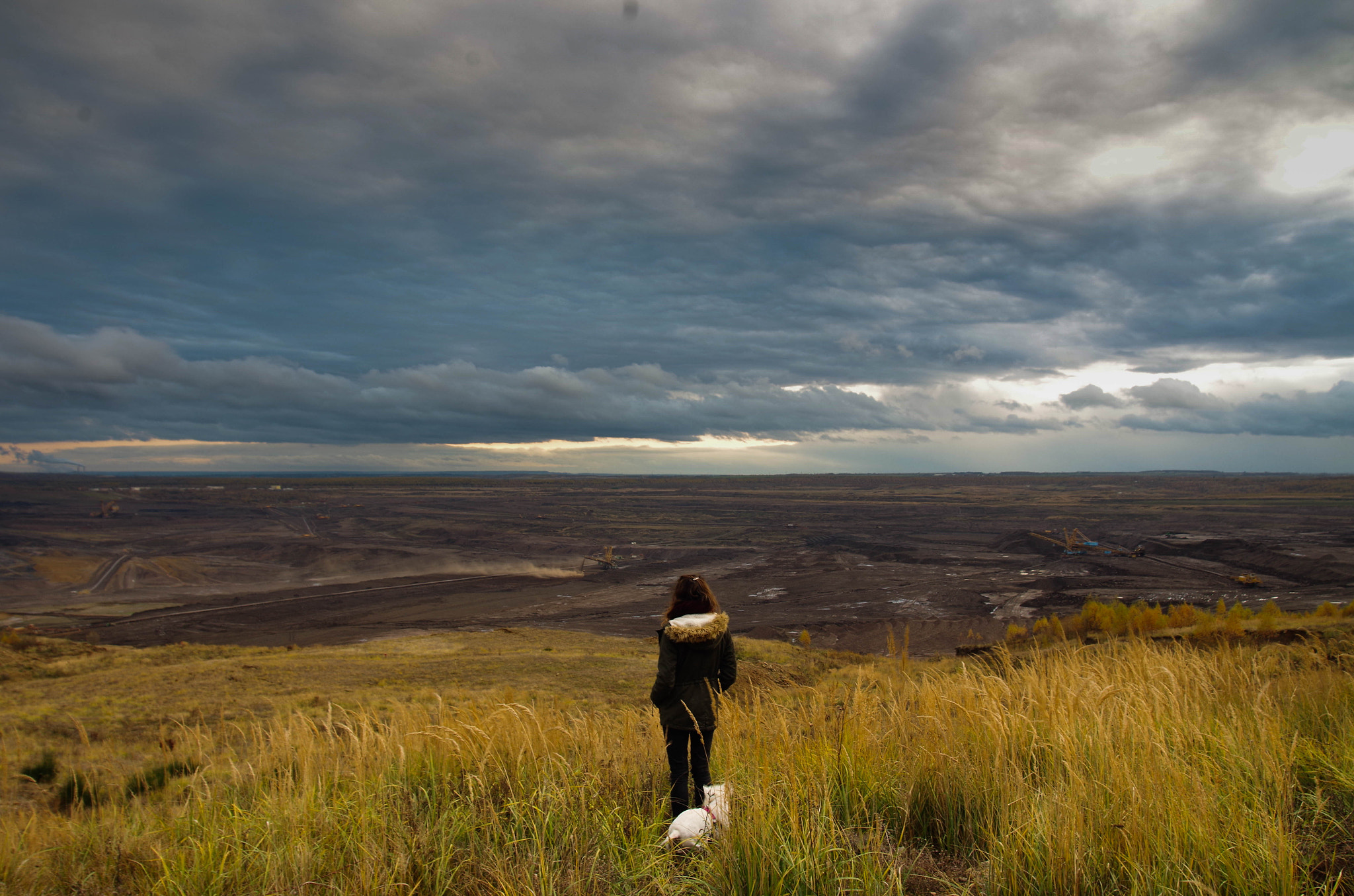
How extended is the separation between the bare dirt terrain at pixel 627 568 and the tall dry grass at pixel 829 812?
16409mm

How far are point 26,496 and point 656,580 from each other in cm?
19452

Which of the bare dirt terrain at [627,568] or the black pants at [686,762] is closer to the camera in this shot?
the black pants at [686,762]

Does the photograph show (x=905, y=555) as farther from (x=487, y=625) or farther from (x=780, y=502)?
(x=780, y=502)

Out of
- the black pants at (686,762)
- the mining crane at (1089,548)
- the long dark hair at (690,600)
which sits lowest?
the mining crane at (1089,548)

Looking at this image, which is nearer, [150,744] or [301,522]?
[150,744]

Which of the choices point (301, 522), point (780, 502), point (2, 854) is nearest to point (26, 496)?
point (301, 522)

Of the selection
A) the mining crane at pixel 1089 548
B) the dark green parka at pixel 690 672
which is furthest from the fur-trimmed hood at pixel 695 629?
the mining crane at pixel 1089 548

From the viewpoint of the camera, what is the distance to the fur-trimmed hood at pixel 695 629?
202 inches

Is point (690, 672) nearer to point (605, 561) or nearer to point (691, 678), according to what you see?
point (691, 678)

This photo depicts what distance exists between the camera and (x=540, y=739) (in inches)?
208

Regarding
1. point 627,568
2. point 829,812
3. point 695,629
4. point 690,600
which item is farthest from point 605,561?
point 829,812

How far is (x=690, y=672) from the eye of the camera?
5.21 m

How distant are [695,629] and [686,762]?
101 centimetres

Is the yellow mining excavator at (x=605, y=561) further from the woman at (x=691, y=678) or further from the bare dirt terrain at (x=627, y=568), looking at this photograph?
the woman at (x=691, y=678)
